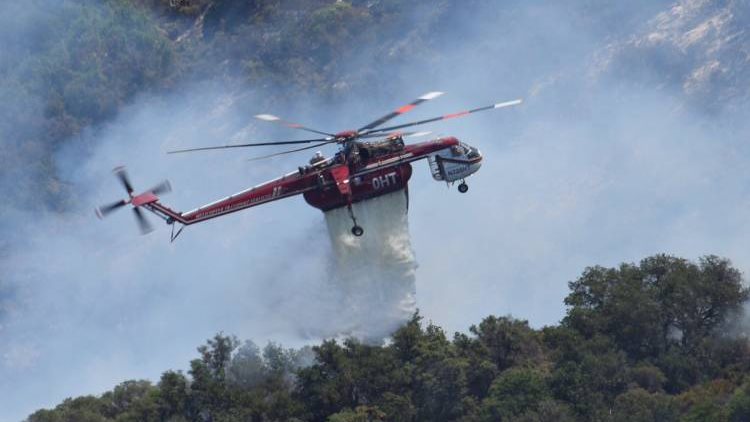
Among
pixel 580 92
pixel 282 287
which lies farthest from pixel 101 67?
pixel 282 287

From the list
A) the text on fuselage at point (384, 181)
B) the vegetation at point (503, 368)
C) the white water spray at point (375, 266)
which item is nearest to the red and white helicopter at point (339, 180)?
the text on fuselage at point (384, 181)

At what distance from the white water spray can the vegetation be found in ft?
4.22

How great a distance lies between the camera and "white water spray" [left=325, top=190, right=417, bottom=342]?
6962cm

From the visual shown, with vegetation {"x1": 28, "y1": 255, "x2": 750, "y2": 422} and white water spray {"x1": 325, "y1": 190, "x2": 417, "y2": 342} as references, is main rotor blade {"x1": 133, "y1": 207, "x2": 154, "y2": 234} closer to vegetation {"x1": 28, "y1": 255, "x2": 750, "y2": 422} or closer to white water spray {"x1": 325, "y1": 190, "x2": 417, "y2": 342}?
white water spray {"x1": 325, "y1": 190, "x2": 417, "y2": 342}

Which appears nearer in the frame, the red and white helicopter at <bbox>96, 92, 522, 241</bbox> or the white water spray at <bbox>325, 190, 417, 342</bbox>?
the red and white helicopter at <bbox>96, 92, 522, 241</bbox>

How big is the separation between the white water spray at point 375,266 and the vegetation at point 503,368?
1.29m

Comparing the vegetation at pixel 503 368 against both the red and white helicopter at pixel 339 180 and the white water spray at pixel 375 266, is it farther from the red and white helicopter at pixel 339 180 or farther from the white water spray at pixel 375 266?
the red and white helicopter at pixel 339 180

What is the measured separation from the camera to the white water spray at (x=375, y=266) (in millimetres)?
69625

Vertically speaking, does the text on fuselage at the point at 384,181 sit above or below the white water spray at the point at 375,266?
above

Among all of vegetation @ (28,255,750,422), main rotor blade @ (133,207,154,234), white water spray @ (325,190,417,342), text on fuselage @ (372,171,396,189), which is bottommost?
vegetation @ (28,255,750,422)

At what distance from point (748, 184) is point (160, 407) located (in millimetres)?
34329

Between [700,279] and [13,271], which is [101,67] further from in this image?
[700,279]

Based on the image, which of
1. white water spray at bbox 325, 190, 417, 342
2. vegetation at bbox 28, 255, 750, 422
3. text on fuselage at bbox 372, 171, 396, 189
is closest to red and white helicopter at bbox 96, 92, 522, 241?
text on fuselage at bbox 372, 171, 396, 189

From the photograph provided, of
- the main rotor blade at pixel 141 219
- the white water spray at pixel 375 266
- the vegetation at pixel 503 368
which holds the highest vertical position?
the main rotor blade at pixel 141 219
